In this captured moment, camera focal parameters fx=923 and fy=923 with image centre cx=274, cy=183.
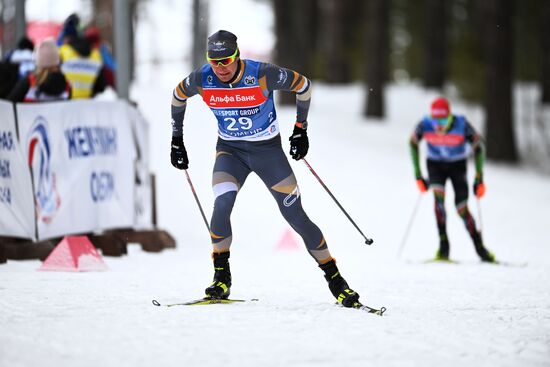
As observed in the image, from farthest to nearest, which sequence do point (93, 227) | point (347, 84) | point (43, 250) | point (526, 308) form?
point (347, 84) < point (93, 227) < point (43, 250) < point (526, 308)

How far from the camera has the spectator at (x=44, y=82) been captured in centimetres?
938

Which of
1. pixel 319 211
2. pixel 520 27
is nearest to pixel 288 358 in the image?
pixel 319 211

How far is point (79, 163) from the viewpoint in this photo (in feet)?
32.6

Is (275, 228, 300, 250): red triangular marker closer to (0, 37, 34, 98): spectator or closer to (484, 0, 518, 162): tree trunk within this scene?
(0, 37, 34, 98): spectator

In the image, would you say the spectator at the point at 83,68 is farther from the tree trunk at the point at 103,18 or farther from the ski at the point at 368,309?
the tree trunk at the point at 103,18

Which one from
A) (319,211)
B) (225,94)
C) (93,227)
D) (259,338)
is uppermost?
(225,94)

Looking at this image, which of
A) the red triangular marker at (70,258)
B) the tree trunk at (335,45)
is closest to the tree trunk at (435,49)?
the tree trunk at (335,45)

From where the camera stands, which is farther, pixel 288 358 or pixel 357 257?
pixel 357 257

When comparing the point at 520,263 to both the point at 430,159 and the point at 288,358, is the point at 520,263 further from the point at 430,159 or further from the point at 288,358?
the point at 288,358

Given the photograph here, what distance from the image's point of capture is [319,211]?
1527 cm

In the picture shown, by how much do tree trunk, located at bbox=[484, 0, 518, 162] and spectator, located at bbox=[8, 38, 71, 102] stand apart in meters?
13.1

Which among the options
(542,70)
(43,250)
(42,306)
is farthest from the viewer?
(542,70)

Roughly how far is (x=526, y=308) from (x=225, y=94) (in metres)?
2.66

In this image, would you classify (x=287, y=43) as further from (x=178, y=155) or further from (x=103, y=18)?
(x=178, y=155)
